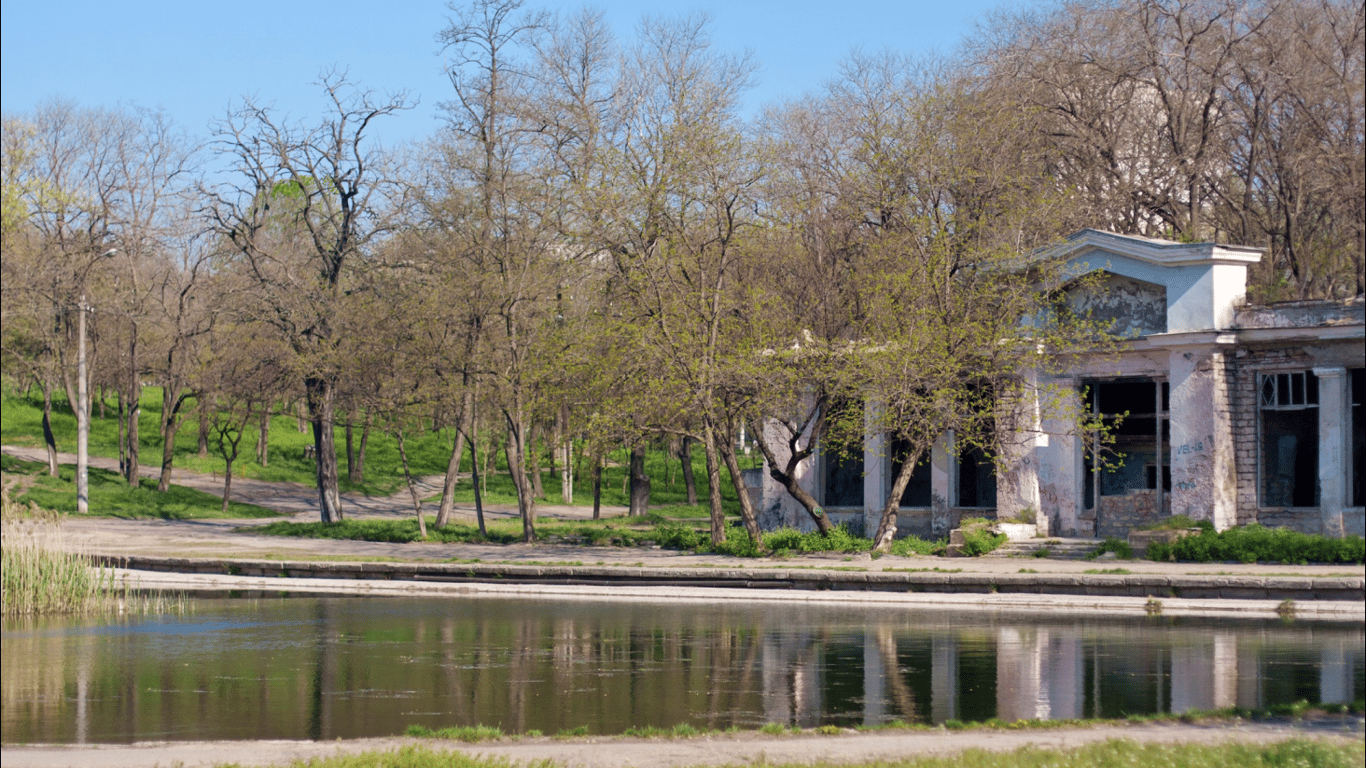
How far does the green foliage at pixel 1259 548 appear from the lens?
24750 mm

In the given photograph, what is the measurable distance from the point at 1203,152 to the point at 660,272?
17203mm

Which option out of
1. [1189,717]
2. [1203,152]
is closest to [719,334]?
[1203,152]

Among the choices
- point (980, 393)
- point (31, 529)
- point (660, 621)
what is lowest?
point (660, 621)

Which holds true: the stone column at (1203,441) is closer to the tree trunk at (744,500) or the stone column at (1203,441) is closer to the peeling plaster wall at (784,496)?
the tree trunk at (744,500)

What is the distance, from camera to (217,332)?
54000 millimetres

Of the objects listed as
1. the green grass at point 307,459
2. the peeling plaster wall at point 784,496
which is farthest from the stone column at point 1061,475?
the green grass at point 307,459

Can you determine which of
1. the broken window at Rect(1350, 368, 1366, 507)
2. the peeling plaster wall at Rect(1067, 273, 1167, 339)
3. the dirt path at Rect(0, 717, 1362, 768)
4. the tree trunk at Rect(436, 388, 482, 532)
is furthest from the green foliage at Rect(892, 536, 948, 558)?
the dirt path at Rect(0, 717, 1362, 768)

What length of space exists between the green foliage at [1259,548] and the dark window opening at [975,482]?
9.54 meters

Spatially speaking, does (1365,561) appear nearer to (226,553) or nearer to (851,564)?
(851,564)

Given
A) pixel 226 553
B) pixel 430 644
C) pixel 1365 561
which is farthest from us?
pixel 226 553

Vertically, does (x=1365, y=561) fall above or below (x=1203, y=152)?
below

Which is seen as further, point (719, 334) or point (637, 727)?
point (719, 334)

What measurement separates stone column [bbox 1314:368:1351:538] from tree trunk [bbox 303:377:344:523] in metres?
26.5

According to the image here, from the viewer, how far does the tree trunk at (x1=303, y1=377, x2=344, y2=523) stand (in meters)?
38.2
